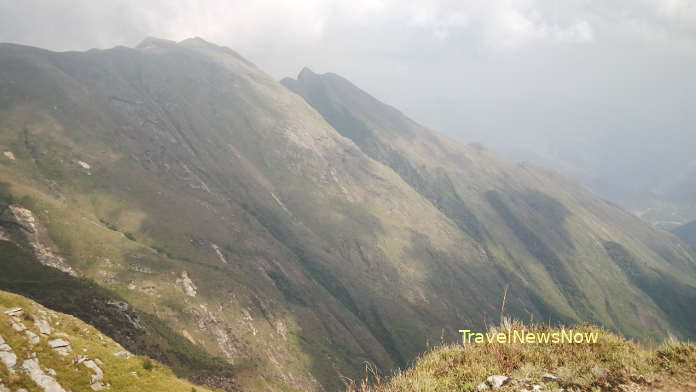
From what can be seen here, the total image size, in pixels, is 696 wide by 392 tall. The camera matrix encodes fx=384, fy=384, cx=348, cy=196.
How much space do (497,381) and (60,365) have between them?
66.3 feet

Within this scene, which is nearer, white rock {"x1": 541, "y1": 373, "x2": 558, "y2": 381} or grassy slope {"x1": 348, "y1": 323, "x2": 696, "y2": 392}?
grassy slope {"x1": 348, "y1": 323, "x2": 696, "y2": 392}

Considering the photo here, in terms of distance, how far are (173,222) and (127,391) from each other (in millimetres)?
192807

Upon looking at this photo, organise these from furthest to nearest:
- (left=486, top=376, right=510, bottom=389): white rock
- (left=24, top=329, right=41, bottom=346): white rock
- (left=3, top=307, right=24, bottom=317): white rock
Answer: (left=3, top=307, right=24, bottom=317): white rock, (left=24, top=329, right=41, bottom=346): white rock, (left=486, top=376, right=510, bottom=389): white rock

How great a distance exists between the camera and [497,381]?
919 centimetres

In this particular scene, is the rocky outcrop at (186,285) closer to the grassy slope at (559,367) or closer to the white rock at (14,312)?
the white rock at (14,312)

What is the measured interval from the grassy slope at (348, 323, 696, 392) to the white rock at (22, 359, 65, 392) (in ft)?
51.9

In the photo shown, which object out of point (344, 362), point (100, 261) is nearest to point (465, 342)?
point (100, 261)

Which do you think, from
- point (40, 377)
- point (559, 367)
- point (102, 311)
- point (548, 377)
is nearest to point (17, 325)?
point (40, 377)

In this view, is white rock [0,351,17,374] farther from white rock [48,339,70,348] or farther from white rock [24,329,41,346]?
white rock [48,339,70,348]

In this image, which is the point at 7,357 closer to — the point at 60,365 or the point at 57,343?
the point at 60,365

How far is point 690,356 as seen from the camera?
30.0 ft

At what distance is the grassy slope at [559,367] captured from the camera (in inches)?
335

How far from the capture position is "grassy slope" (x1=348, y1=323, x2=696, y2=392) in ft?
27.9

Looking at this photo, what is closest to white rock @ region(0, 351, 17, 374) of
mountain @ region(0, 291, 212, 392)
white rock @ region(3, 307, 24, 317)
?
mountain @ region(0, 291, 212, 392)
